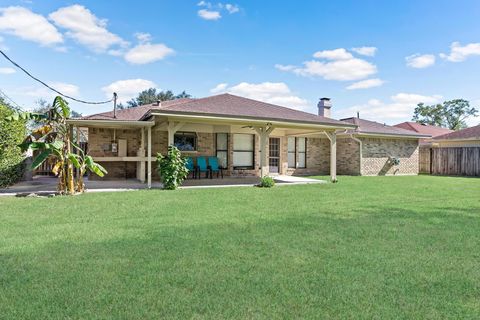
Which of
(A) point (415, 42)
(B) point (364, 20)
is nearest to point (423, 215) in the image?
(B) point (364, 20)

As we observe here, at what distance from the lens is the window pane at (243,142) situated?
15016 millimetres

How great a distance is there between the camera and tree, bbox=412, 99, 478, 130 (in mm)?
49312

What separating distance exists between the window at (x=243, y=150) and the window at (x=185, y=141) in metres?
2.03

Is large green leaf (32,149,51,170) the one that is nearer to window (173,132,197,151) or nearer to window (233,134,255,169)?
window (173,132,197,151)

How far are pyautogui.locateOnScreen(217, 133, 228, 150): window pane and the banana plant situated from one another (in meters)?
6.00

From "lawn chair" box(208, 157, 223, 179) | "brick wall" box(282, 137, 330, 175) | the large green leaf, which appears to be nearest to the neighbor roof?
"lawn chair" box(208, 157, 223, 179)

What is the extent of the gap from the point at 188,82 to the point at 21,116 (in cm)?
1522

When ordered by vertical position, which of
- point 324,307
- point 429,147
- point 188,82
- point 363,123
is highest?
point 188,82

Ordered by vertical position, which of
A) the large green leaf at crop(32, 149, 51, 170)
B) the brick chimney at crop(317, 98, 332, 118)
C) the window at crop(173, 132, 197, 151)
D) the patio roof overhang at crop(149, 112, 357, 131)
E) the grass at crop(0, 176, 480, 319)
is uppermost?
the brick chimney at crop(317, 98, 332, 118)

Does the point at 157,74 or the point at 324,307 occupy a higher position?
the point at 157,74

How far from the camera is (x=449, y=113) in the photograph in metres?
50.2

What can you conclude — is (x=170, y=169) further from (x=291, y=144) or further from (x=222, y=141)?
(x=291, y=144)

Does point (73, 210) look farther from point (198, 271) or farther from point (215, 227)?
point (198, 271)

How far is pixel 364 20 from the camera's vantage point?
13.7 metres
